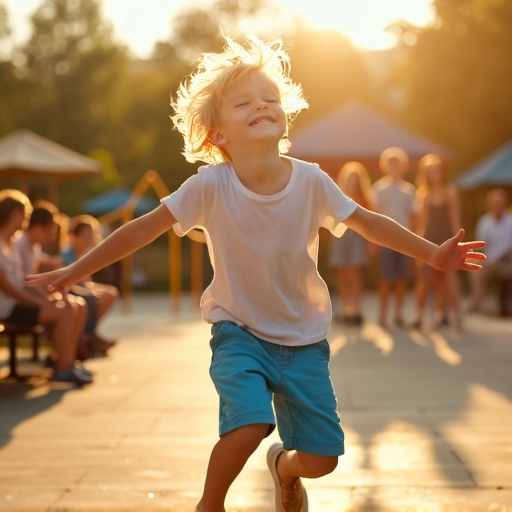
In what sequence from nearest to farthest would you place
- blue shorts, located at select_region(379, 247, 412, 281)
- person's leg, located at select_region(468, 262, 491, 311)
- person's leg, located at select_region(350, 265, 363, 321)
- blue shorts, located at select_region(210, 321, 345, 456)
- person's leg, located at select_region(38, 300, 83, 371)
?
blue shorts, located at select_region(210, 321, 345, 456) → person's leg, located at select_region(38, 300, 83, 371) → blue shorts, located at select_region(379, 247, 412, 281) → person's leg, located at select_region(350, 265, 363, 321) → person's leg, located at select_region(468, 262, 491, 311)

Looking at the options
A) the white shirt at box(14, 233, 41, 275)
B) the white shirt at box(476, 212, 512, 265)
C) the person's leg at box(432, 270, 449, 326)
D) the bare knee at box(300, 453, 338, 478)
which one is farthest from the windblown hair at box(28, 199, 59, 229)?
the white shirt at box(476, 212, 512, 265)

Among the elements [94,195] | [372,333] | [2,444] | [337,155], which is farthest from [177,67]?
[2,444]

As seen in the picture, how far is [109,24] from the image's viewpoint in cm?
6312

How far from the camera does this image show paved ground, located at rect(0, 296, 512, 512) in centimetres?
445

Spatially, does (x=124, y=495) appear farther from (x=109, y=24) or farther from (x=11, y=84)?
(x=109, y=24)

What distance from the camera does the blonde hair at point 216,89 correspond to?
398 centimetres

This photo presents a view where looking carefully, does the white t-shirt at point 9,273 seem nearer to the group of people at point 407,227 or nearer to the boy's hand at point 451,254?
the boy's hand at point 451,254

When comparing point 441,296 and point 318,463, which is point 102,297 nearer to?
point 441,296

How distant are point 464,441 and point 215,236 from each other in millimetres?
2225

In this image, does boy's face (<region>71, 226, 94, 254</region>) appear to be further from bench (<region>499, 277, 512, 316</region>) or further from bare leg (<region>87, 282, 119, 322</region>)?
bench (<region>499, 277, 512, 316</region>)

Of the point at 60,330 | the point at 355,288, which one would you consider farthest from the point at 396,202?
the point at 60,330

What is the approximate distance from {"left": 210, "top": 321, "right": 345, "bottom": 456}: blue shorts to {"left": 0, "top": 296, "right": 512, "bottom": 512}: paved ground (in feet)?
1.62

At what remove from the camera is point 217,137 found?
4051 millimetres

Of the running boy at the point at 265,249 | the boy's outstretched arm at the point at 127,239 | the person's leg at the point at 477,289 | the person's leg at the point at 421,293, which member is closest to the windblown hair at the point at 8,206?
the running boy at the point at 265,249
